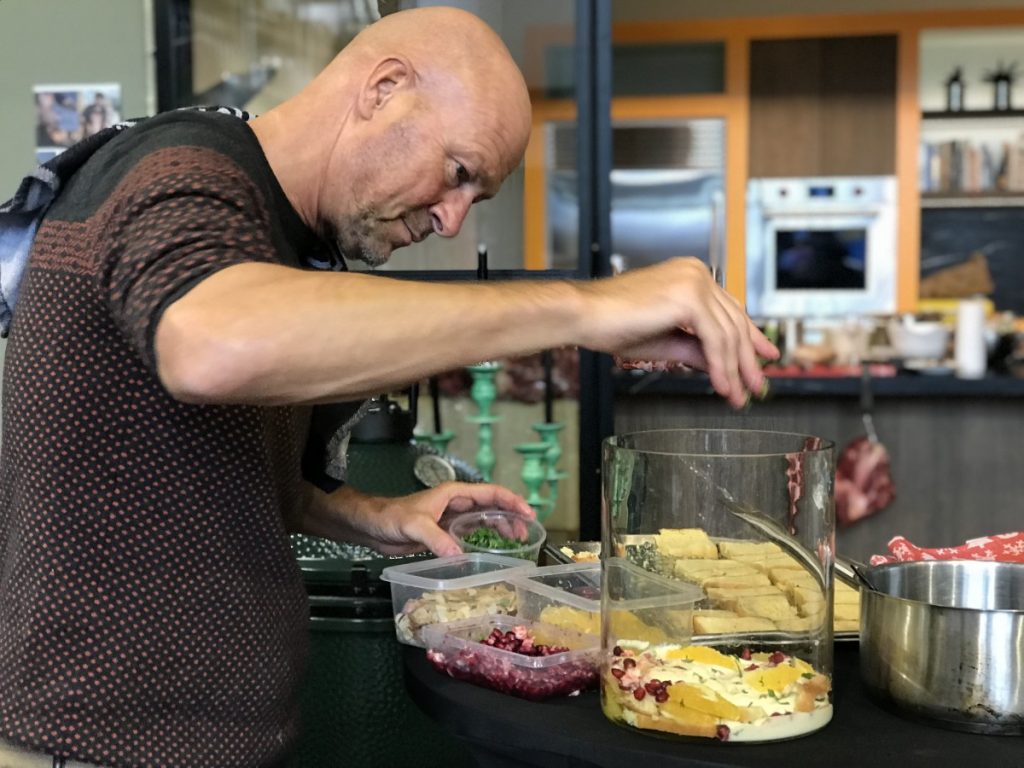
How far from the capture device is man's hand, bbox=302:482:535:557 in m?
1.56

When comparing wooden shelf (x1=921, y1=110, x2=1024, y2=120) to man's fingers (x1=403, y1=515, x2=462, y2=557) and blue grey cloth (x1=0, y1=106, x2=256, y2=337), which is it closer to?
man's fingers (x1=403, y1=515, x2=462, y2=557)

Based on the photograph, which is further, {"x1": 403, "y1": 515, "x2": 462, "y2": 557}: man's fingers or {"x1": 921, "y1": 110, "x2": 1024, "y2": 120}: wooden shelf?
{"x1": 921, "y1": 110, "x2": 1024, "y2": 120}: wooden shelf

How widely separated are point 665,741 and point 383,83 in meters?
0.71

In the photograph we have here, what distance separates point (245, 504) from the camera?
1166 mm

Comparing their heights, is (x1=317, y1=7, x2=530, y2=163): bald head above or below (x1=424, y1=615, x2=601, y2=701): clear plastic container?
above

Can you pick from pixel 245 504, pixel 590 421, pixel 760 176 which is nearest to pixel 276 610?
pixel 245 504

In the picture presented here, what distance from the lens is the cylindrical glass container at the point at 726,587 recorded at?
1043 millimetres

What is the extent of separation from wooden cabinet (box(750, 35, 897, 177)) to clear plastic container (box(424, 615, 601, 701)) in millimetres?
5635

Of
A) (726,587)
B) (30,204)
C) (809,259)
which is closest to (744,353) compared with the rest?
(726,587)

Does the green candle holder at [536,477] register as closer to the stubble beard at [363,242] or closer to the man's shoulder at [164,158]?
the stubble beard at [363,242]

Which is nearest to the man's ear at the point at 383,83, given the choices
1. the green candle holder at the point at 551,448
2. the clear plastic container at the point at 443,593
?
the clear plastic container at the point at 443,593

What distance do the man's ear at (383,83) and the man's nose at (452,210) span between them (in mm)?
122

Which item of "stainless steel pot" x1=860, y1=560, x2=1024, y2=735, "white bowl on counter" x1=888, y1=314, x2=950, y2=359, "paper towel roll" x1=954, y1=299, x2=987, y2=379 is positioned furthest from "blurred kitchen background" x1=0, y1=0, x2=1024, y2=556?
"stainless steel pot" x1=860, y1=560, x2=1024, y2=735

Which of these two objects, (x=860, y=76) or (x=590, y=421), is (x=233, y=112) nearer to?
(x=590, y=421)
